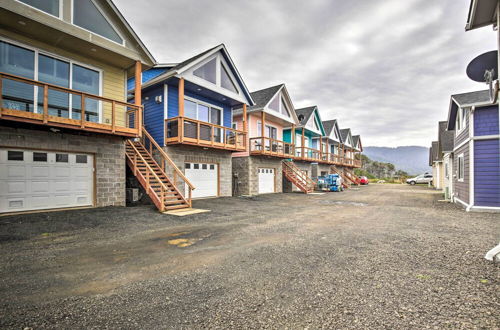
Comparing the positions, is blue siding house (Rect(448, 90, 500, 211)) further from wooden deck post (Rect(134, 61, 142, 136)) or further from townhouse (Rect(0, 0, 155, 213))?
townhouse (Rect(0, 0, 155, 213))

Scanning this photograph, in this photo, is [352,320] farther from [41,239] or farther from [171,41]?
[171,41]

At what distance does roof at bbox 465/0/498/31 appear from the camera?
518cm

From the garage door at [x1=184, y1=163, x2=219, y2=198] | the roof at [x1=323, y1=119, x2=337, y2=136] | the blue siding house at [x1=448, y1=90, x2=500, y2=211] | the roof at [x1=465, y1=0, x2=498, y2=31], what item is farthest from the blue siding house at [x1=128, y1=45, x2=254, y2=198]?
the roof at [x1=323, y1=119, x2=337, y2=136]

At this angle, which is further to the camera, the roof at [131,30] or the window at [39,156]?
the roof at [131,30]

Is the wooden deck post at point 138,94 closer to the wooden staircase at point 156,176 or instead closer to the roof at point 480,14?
the wooden staircase at point 156,176

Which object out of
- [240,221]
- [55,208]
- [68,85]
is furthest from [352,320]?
[68,85]

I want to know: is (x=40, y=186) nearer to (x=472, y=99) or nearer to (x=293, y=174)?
(x=293, y=174)

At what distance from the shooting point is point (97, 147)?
9570mm

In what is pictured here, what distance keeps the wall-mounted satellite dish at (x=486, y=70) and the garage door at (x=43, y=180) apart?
12618mm

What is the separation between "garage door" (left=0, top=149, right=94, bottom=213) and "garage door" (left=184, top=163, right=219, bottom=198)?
4980mm

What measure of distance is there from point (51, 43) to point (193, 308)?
10944mm

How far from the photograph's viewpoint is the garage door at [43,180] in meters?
7.68

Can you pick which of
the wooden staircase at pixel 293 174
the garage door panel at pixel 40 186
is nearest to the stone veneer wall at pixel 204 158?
the garage door panel at pixel 40 186

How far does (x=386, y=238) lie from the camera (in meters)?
6.02
